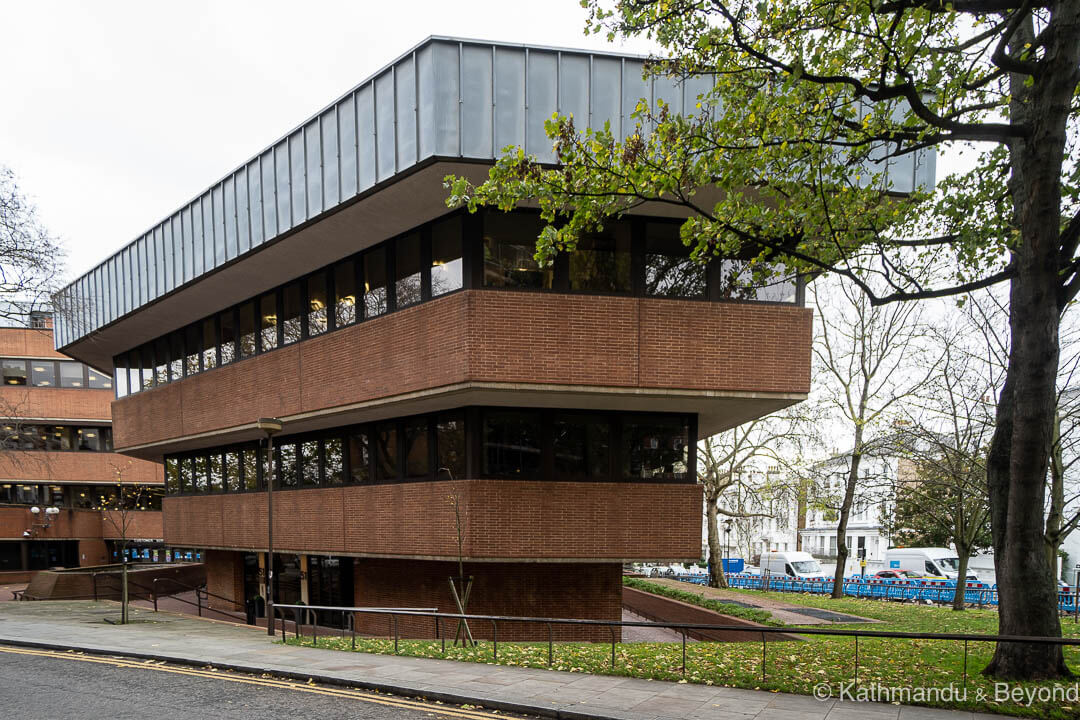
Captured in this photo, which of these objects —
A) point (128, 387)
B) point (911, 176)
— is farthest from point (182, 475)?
point (911, 176)

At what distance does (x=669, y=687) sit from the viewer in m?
9.10

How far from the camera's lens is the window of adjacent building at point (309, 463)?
19.4 metres

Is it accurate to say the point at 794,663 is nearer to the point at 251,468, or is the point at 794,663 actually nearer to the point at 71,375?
the point at 251,468

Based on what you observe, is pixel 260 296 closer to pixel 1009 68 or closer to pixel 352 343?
pixel 352 343

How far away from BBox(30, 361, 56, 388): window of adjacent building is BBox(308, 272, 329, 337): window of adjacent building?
1236 inches

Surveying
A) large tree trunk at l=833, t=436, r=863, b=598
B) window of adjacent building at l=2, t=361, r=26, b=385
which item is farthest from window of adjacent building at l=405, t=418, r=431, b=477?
window of adjacent building at l=2, t=361, r=26, b=385

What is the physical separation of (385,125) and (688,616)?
16519 mm

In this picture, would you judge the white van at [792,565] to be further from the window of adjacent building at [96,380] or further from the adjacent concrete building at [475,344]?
the window of adjacent building at [96,380]

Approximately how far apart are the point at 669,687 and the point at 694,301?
7194 mm

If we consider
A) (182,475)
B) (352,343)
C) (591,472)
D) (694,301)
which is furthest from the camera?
(182,475)

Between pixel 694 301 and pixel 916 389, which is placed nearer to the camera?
pixel 694 301

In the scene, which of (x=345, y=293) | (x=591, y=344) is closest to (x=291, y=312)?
(x=345, y=293)

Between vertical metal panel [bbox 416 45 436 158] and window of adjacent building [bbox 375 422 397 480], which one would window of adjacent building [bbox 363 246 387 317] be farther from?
vertical metal panel [bbox 416 45 436 158]

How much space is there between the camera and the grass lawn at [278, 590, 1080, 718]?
8.11m
